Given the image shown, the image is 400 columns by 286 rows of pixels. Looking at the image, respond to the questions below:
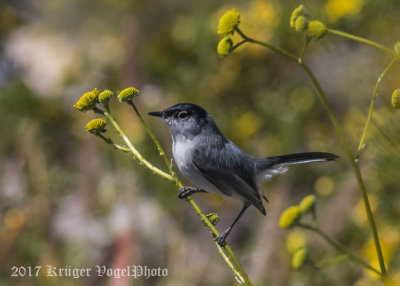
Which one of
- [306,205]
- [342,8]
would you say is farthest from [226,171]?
[342,8]

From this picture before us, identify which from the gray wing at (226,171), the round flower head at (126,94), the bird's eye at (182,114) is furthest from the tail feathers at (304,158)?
the round flower head at (126,94)

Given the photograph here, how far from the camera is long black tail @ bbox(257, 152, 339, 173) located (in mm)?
1676

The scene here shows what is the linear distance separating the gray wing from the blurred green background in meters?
0.79

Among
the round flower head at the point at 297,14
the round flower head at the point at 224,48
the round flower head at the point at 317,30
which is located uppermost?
the round flower head at the point at 224,48

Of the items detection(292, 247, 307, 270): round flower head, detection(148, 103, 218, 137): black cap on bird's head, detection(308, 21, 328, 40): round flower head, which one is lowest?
detection(292, 247, 307, 270): round flower head

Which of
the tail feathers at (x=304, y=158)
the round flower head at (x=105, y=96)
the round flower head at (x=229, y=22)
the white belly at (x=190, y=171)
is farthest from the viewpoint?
the white belly at (x=190, y=171)

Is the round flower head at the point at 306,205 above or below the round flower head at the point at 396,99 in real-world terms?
above

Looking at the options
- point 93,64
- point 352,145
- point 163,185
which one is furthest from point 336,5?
point 93,64

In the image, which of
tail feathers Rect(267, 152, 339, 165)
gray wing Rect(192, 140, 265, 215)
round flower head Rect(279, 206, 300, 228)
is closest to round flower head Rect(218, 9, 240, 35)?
round flower head Rect(279, 206, 300, 228)

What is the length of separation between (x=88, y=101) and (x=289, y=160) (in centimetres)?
91

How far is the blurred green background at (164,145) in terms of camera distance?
279cm

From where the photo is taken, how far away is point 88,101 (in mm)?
1273

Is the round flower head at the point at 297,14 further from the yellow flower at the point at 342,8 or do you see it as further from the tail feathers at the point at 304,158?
the yellow flower at the point at 342,8

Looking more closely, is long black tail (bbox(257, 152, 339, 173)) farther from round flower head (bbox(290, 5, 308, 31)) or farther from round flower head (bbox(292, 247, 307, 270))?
round flower head (bbox(290, 5, 308, 31))
